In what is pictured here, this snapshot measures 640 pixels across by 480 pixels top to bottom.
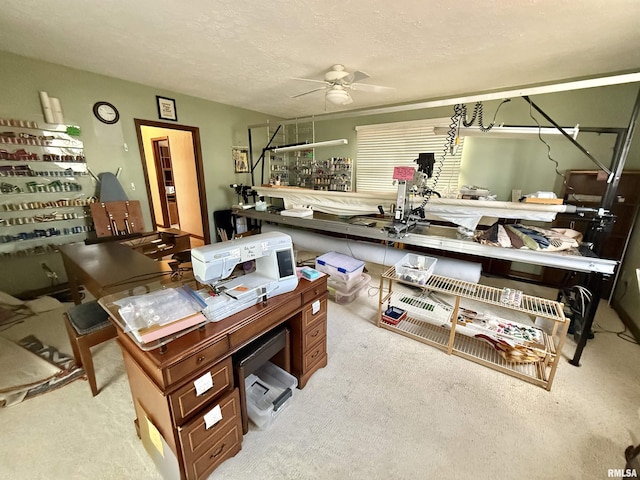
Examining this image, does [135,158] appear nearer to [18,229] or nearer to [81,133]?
[81,133]

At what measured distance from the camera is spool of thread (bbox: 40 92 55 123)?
268 centimetres

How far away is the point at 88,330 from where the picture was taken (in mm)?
1613

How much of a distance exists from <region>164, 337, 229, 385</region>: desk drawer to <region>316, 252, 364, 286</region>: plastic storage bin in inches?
69.8

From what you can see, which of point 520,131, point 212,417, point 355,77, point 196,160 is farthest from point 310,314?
point 196,160

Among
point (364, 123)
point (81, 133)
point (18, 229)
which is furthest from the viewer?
point (364, 123)

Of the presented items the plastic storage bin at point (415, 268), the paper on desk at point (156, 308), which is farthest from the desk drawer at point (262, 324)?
the plastic storage bin at point (415, 268)

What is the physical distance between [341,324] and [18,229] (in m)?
3.64

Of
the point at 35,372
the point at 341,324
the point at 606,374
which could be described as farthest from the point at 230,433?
the point at 606,374

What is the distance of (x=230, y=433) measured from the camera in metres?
1.30

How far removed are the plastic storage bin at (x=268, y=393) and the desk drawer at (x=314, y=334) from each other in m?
0.23

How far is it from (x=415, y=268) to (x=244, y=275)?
5.36 feet

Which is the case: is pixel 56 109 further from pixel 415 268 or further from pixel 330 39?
pixel 415 268

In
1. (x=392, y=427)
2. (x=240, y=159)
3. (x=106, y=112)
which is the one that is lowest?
(x=392, y=427)

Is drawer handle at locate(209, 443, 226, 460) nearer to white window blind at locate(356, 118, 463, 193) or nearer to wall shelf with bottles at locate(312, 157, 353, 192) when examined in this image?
white window blind at locate(356, 118, 463, 193)
